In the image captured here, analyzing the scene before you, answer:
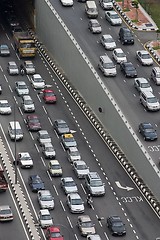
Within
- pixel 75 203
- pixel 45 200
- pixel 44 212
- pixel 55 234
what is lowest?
pixel 75 203

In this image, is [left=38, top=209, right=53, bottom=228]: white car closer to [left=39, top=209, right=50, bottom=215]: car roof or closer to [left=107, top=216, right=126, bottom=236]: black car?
[left=39, top=209, right=50, bottom=215]: car roof

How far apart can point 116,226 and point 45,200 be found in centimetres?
1142

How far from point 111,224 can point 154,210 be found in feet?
31.6

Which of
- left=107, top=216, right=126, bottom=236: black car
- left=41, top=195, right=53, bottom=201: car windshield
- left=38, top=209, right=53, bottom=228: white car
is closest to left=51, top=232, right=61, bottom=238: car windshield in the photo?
left=38, top=209, right=53, bottom=228: white car

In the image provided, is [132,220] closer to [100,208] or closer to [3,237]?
[100,208]

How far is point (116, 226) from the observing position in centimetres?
19075

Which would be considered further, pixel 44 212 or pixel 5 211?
pixel 44 212

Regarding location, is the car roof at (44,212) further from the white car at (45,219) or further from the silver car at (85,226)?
the silver car at (85,226)

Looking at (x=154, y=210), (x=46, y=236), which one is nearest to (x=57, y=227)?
(x=46, y=236)

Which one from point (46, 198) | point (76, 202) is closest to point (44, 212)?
point (46, 198)

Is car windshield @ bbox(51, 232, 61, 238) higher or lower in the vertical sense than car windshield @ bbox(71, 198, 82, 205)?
higher

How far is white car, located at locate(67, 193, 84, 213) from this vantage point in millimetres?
195500

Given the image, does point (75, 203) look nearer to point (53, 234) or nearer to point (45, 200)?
point (45, 200)

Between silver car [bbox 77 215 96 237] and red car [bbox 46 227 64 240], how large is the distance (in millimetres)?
3485
